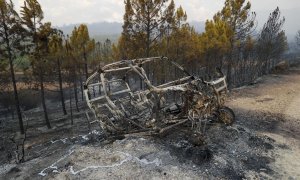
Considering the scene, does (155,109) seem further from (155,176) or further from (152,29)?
(152,29)

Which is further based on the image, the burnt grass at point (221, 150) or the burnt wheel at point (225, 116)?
the burnt wheel at point (225, 116)

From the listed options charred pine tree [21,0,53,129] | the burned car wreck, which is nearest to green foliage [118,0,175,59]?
charred pine tree [21,0,53,129]

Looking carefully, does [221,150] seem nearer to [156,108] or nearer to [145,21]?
[156,108]

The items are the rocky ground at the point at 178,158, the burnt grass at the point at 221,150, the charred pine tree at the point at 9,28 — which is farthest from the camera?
the charred pine tree at the point at 9,28

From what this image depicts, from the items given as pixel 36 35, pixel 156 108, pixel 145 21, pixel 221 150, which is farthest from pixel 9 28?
pixel 221 150

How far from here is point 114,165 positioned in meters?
8.98

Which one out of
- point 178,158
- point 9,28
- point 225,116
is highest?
point 9,28

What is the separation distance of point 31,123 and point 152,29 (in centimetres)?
1396

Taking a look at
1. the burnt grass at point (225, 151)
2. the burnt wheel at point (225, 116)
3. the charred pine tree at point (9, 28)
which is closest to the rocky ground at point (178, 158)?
the burnt grass at point (225, 151)

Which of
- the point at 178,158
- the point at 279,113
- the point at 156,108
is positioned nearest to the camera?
the point at 178,158

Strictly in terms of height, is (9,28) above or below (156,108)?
above

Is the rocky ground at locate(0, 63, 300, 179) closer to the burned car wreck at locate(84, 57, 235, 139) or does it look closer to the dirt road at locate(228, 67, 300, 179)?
the dirt road at locate(228, 67, 300, 179)

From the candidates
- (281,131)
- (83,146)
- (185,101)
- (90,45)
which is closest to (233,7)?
(90,45)

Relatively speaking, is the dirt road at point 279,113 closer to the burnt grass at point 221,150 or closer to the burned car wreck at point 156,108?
the burnt grass at point 221,150
